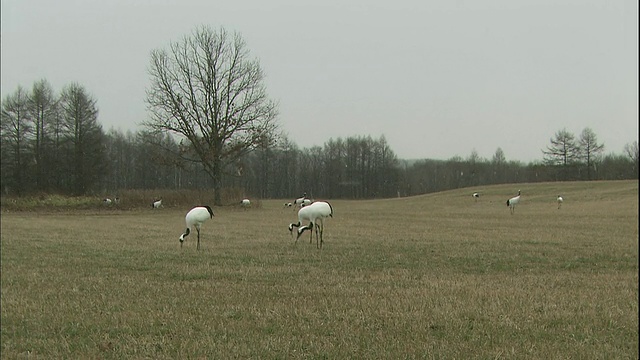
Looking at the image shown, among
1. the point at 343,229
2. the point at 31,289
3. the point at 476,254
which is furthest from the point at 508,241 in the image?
the point at 31,289

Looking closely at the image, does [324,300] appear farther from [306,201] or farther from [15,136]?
[15,136]

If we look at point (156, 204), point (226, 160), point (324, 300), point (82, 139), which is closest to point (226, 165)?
point (226, 160)

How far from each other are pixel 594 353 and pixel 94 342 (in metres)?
5.39

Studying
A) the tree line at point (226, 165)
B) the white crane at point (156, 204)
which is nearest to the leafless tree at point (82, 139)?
the tree line at point (226, 165)

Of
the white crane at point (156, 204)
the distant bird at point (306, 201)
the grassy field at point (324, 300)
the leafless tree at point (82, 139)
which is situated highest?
the leafless tree at point (82, 139)

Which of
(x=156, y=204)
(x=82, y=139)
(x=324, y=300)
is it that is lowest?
(x=324, y=300)

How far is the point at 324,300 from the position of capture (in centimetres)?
736

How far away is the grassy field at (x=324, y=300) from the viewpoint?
5277 mm

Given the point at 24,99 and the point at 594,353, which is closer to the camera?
the point at 594,353

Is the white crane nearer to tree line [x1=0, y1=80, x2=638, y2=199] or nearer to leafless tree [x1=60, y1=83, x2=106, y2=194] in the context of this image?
tree line [x1=0, y1=80, x2=638, y2=199]

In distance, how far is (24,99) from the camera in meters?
51.1

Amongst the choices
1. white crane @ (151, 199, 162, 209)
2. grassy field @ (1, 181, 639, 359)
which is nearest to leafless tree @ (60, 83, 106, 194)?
white crane @ (151, 199, 162, 209)

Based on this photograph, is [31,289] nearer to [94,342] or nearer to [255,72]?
[94,342]

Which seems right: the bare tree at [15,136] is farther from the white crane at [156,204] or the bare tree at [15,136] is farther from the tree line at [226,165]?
the white crane at [156,204]
